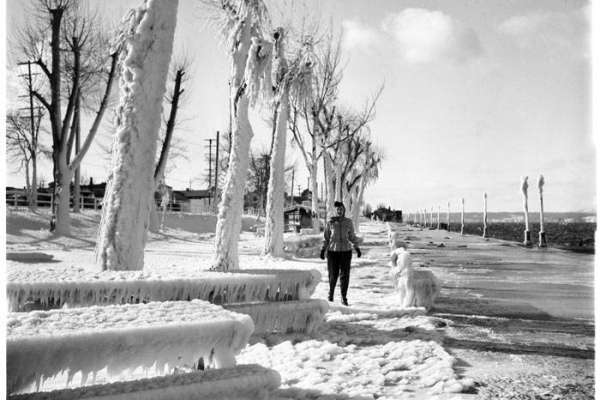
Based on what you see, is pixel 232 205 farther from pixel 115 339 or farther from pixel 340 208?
pixel 115 339

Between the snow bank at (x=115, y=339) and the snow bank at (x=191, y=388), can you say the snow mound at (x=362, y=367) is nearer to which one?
the snow bank at (x=191, y=388)

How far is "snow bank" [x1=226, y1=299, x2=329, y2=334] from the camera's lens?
16.6 feet

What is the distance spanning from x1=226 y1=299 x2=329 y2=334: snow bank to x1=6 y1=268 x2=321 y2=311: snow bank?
18 centimetres

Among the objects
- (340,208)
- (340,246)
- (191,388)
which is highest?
(340,208)

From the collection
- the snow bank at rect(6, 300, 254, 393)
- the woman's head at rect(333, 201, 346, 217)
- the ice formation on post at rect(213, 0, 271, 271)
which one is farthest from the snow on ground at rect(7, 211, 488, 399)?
the ice formation on post at rect(213, 0, 271, 271)

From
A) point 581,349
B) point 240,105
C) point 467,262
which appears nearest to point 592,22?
point 581,349

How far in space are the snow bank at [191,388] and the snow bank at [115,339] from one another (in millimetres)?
133

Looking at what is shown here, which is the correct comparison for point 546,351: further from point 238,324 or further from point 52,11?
point 52,11

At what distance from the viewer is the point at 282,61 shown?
1461 cm

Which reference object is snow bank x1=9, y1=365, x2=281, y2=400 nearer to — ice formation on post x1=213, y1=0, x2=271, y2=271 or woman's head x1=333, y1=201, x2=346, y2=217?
woman's head x1=333, y1=201, x2=346, y2=217

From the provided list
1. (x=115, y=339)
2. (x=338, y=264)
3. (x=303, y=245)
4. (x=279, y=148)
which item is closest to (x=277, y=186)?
(x=279, y=148)

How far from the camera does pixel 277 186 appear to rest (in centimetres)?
1373

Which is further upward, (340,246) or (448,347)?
(340,246)

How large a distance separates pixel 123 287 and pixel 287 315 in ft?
6.00
